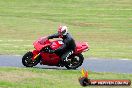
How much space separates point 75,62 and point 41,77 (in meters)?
3.74

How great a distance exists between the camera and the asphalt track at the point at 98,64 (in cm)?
1896

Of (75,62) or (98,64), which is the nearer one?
(75,62)

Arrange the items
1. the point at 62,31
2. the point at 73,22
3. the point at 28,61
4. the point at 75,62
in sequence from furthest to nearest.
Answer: the point at 73,22, the point at 75,62, the point at 28,61, the point at 62,31

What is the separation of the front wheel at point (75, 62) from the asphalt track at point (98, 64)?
0.28m

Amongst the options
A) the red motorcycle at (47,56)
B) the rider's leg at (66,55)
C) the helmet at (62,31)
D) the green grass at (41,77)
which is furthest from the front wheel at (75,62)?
the green grass at (41,77)

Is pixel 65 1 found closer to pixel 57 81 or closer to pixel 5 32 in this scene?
pixel 5 32

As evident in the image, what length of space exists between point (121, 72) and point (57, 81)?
4.09 metres

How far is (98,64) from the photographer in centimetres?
2033

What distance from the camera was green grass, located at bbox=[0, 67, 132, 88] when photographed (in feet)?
45.8

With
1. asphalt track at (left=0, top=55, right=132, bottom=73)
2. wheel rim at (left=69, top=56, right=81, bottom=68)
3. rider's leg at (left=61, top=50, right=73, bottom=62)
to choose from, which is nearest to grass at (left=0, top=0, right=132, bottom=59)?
asphalt track at (left=0, top=55, right=132, bottom=73)

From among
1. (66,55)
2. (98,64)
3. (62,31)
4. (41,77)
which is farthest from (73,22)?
(41,77)

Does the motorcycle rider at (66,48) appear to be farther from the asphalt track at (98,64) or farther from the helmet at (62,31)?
the asphalt track at (98,64)

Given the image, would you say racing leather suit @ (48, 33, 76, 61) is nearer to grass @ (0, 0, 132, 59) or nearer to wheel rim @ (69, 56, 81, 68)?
wheel rim @ (69, 56, 81, 68)

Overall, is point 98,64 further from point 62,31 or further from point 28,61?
point 28,61
